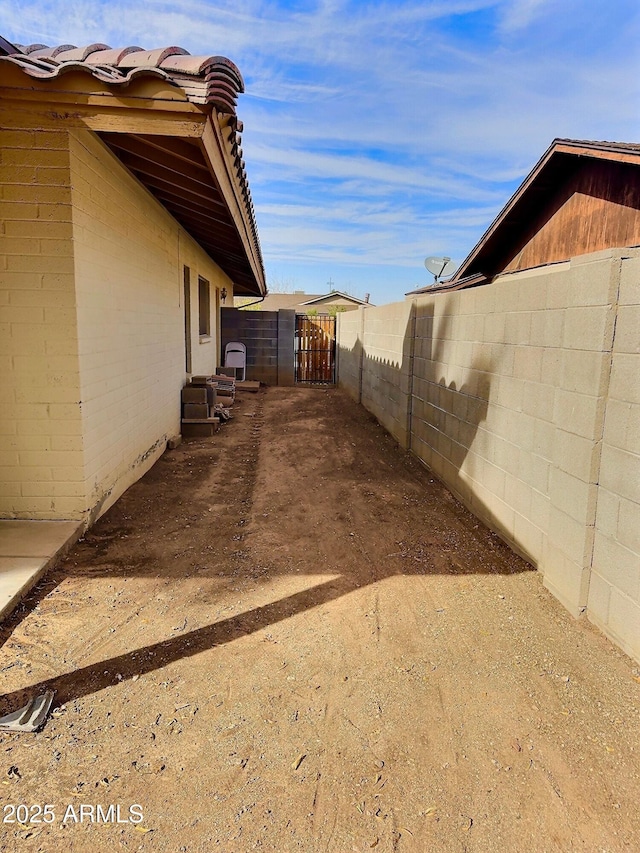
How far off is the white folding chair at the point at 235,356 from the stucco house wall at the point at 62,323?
9.57 meters

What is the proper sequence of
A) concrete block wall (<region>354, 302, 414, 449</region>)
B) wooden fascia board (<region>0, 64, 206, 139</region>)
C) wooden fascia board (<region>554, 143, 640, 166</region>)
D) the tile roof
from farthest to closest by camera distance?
concrete block wall (<region>354, 302, 414, 449</region>), wooden fascia board (<region>554, 143, 640, 166</region>), wooden fascia board (<region>0, 64, 206, 139</region>), the tile roof

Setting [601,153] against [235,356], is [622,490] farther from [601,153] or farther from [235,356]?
[235,356]

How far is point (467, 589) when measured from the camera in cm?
323

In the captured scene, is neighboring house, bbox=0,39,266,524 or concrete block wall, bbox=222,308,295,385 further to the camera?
concrete block wall, bbox=222,308,295,385

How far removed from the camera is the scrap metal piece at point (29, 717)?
6.56 feet

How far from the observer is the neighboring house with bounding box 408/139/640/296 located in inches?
268

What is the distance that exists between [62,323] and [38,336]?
190 millimetres

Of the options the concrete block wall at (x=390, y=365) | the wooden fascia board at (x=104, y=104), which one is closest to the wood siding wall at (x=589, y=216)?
the concrete block wall at (x=390, y=365)

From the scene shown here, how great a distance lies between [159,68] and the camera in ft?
9.36

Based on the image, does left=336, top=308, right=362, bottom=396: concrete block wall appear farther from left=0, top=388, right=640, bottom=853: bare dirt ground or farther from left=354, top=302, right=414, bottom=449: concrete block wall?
left=0, top=388, right=640, bottom=853: bare dirt ground

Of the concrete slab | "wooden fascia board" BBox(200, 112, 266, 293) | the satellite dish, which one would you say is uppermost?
the satellite dish

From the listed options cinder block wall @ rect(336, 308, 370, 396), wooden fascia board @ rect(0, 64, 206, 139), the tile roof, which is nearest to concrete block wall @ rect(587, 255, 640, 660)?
the tile roof

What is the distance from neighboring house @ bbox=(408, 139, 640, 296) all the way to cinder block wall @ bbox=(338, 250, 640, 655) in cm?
305

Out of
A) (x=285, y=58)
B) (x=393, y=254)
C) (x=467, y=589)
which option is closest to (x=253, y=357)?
(x=285, y=58)
